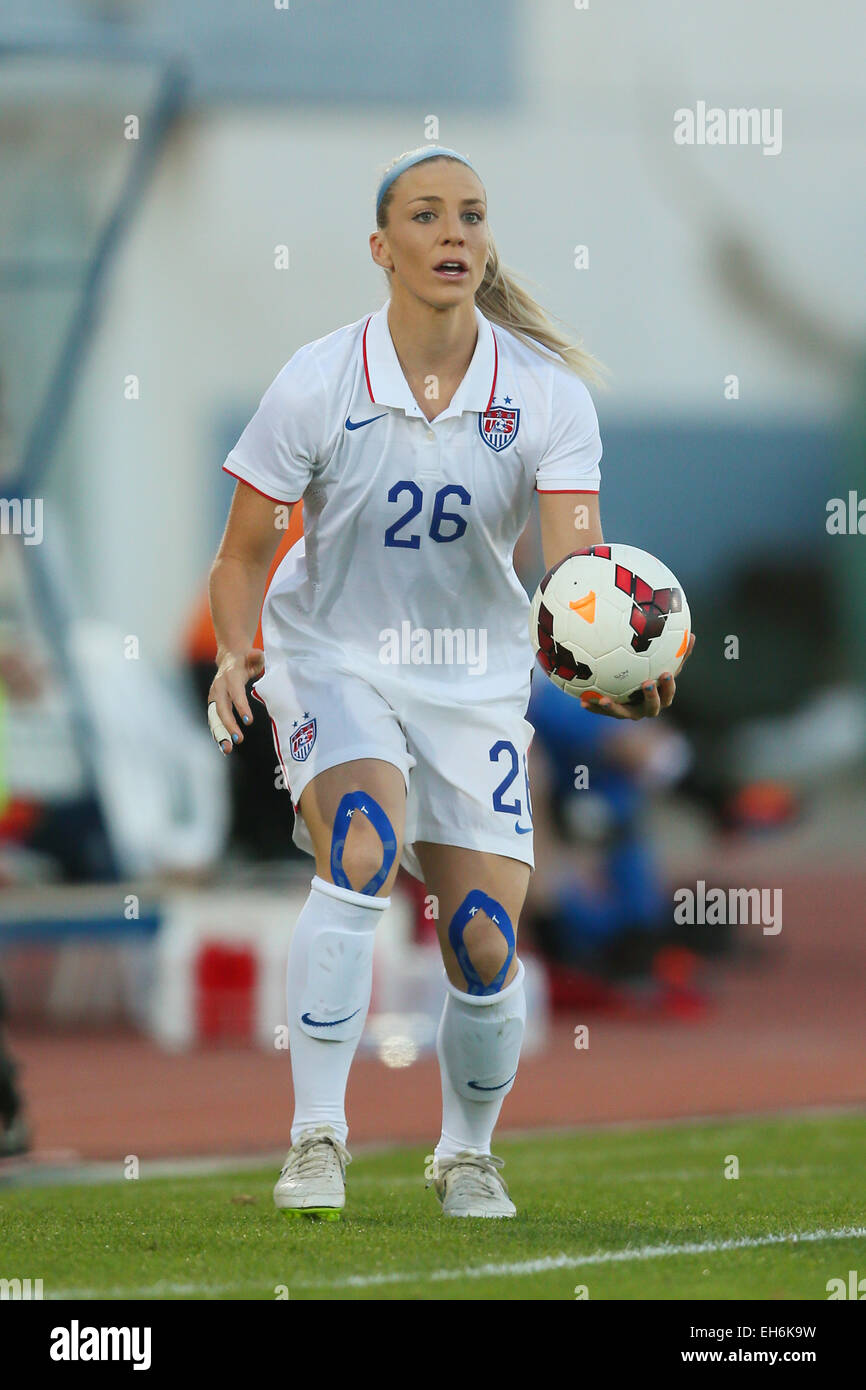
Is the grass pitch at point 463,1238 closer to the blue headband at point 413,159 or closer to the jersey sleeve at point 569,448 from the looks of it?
the jersey sleeve at point 569,448

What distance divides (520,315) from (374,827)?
4.74 ft

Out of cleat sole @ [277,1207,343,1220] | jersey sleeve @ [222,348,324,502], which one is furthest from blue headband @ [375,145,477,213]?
cleat sole @ [277,1207,343,1220]

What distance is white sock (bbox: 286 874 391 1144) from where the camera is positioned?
4977 millimetres

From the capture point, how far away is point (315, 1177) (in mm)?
4902

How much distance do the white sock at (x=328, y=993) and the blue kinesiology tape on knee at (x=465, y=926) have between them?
208mm

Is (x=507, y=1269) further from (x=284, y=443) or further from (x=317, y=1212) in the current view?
(x=284, y=443)

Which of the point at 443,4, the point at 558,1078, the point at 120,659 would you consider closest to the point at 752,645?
the point at 443,4

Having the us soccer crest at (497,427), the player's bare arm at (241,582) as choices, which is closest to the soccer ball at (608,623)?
the us soccer crest at (497,427)

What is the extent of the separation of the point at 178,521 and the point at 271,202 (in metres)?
4.26

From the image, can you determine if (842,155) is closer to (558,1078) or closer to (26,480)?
(26,480)

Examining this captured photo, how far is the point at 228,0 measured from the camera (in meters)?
27.7

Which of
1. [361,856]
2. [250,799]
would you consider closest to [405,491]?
[361,856]

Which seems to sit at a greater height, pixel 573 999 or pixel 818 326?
pixel 818 326

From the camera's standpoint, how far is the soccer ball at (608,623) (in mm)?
4957
